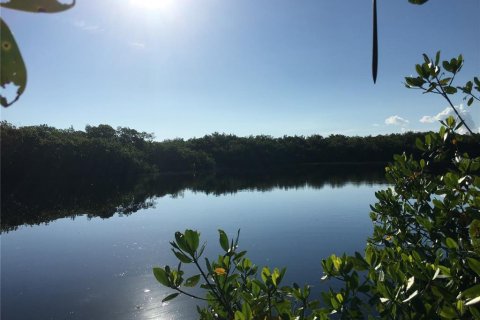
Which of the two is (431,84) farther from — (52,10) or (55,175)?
(55,175)

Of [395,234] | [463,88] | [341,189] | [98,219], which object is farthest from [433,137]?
[341,189]

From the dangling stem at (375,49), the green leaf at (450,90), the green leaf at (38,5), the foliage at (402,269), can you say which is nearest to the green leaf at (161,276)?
the foliage at (402,269)

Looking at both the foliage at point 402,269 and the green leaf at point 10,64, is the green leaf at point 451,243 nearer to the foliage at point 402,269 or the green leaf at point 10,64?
the foliage at point 402,269

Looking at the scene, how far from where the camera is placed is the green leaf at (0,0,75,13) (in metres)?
0.37

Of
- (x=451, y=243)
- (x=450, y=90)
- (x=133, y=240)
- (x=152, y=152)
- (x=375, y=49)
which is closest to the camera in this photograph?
(x=375, y=49)

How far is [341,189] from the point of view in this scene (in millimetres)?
27312

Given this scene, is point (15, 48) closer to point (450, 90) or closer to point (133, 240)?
point (450, 90)

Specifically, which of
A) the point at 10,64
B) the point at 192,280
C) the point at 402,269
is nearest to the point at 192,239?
the point at 192,280

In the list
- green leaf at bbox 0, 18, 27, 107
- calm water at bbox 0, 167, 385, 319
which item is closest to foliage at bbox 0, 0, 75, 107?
green leaf at bbox 0, 18, 27, 107

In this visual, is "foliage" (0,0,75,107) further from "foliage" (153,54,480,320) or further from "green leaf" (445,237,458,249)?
"green leaf" (445,237,458,249)

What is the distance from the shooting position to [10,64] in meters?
0.39

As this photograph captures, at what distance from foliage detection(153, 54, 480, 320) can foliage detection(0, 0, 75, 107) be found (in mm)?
1021

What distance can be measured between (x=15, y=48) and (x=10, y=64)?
0.02m

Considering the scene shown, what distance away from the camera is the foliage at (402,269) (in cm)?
138
